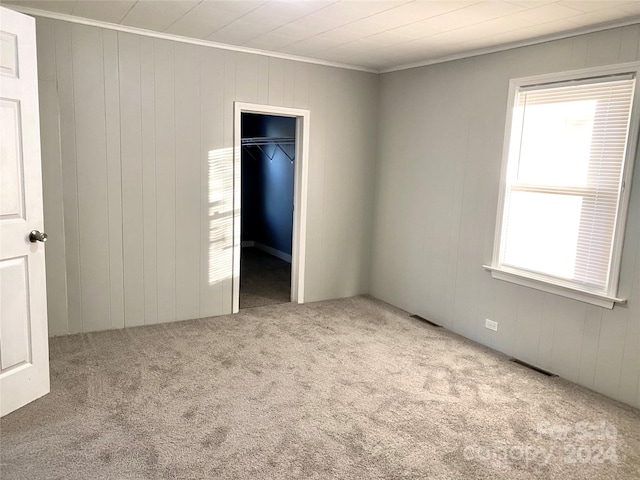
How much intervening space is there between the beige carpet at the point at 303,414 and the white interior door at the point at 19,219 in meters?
0.24

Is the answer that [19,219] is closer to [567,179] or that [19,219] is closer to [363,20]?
[363,20]

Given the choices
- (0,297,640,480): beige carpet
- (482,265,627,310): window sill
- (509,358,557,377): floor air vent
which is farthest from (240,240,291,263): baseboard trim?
(509,358,557,377): floor air vent

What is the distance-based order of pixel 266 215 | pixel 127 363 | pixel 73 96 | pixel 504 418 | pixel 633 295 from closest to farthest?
pixel 504 418 < pixel 633 295 < pixel 127 363 < pixel 73 96 < pixel 266 215

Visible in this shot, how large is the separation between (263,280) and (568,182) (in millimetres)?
3541

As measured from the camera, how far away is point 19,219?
264cm

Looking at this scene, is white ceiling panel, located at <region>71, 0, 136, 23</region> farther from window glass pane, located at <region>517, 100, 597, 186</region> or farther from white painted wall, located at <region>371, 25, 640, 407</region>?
window glass pane, located at <region>517, 100, 597, 186</region>

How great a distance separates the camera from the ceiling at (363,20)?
289 cm

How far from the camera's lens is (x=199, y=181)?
421cm

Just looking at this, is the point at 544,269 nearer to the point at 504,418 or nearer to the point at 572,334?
the point at 572,334

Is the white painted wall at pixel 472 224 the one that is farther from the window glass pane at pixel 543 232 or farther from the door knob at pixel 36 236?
the door knob at pixel 36 236

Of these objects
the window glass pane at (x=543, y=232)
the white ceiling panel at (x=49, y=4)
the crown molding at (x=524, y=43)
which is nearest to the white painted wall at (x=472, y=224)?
the crown molding at (x=524, y=43)

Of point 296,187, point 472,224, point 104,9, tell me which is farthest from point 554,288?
point 104,9

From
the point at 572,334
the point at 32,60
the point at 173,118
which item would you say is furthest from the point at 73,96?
the point at 572,334

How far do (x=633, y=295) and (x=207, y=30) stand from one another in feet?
11.6
